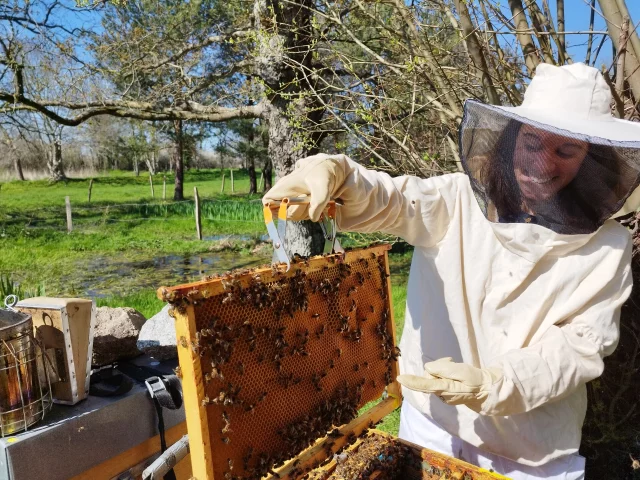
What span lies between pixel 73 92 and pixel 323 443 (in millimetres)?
8585

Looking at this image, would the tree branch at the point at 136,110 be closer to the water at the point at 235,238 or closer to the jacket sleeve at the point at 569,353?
the water at the point at 235,238

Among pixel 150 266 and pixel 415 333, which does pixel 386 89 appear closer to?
pixel 415 333

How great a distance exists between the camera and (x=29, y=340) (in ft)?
5.82

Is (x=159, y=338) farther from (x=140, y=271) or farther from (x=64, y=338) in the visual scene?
(x=140, y=271)

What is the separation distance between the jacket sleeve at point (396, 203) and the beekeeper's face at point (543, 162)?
0.33 m

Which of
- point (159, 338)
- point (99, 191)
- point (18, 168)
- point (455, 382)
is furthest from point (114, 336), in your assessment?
Answer: point (18, 168)

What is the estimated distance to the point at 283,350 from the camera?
5.25 ft

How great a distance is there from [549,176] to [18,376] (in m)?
2.09

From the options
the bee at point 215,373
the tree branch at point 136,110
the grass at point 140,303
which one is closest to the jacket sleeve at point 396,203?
the bee at point 215,373

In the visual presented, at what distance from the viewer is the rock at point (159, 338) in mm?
2418

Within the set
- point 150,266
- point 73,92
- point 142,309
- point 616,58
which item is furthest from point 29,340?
point 150,266

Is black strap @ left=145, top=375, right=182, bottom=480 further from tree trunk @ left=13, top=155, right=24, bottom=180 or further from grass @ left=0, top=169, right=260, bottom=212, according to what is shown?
tree trunk @ left=13, top=155, right=24, bottom=180

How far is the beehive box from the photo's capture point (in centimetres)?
133

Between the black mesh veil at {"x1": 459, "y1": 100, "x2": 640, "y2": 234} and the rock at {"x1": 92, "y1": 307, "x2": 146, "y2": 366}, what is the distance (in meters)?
1.91
